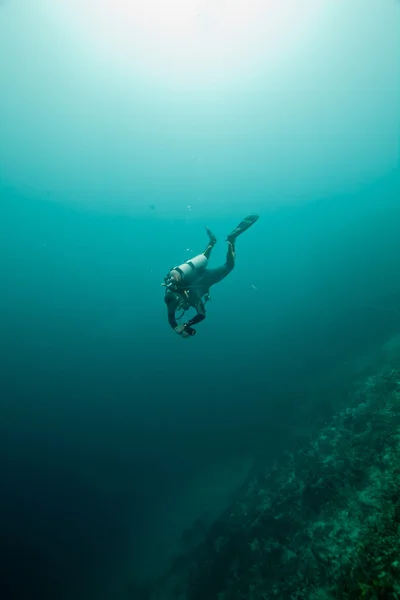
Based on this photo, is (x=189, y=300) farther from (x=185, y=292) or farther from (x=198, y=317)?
(x=198, y=317)

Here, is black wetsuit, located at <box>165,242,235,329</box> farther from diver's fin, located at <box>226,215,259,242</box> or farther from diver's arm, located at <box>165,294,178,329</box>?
diver's fin, located at <box>226,215,259,242</box>

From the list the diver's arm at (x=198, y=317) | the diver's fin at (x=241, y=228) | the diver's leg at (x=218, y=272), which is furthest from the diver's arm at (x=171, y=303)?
the diver's fin at (x=241, y=228)

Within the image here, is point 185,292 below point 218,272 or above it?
below

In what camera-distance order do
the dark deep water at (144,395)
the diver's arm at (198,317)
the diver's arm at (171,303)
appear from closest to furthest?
the diver's arm at (198,317) → the diver's arm at (171,303) → the dark deep water at (144,395)

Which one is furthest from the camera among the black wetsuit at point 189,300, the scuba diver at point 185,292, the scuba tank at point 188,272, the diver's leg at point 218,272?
the diver's leg at point 218,272

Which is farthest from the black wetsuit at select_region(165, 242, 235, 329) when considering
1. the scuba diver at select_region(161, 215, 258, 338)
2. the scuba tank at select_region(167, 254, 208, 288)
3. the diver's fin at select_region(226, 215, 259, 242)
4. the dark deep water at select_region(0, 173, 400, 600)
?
the dark deep water at select_region(0, 173, 400, 600)

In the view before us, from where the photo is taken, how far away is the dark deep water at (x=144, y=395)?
28.5 m

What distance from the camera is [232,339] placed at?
179ft

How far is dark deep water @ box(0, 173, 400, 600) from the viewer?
1121 inches

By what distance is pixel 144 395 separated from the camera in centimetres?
Answer: 4628

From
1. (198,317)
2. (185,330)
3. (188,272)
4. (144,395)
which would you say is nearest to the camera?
(185,330)

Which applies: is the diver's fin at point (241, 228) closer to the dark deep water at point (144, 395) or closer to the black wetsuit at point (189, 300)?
the black wetsuit at point (189, 300)

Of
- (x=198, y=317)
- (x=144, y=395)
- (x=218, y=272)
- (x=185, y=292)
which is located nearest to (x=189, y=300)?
(x=185, y=292)

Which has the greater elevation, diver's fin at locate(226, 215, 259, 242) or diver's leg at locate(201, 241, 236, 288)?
diver's fin at locate(226, 215, 259, 242)
